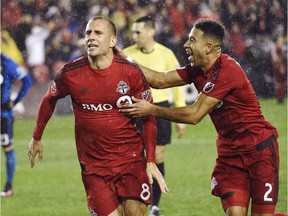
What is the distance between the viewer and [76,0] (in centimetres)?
2606

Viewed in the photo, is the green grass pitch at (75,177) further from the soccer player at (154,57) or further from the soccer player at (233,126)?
the soccer player at (233,126)

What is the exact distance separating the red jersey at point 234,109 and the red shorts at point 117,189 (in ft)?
2.59

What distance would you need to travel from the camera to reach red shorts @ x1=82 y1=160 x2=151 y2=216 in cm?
793

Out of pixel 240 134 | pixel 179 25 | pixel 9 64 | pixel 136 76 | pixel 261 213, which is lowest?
pixel 261 213

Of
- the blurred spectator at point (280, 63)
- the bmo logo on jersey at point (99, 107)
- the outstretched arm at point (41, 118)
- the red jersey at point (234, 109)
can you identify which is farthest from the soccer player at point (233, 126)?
the blurred spectator at point (280, 63)

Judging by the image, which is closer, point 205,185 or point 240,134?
point 240,134

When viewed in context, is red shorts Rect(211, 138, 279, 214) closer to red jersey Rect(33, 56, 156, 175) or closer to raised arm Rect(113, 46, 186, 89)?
red jersey Rect(33, 56, 156, 175)

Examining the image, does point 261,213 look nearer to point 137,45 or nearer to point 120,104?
point 120,104

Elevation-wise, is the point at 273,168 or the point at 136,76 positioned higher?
the point at 136,76

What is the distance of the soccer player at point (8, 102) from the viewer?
13109 millimetres

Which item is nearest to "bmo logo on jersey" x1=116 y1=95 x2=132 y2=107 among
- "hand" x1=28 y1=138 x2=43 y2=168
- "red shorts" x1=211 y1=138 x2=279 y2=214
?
"hand" x1=28 y1=138 x2=43 y2=168

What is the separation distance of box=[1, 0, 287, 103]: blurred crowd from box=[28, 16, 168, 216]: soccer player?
632 inches

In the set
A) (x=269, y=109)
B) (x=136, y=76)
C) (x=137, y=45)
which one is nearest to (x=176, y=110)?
(x=136, y=76)

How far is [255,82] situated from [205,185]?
13.2 meters
